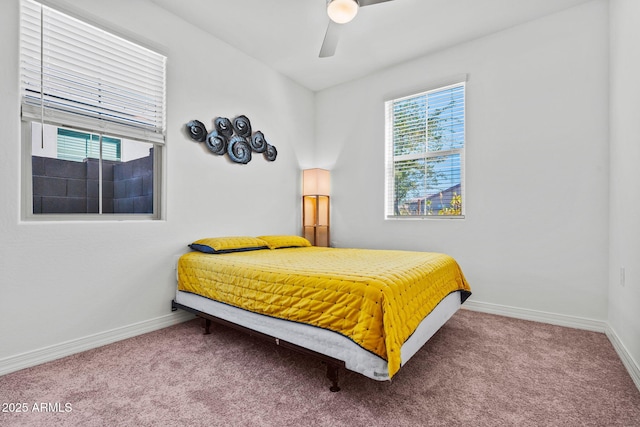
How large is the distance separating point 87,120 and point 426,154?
314cm

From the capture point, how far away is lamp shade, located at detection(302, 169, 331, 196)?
13.2 feet

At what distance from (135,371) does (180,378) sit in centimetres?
33

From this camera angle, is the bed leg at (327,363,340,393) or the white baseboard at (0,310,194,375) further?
the white baseboard at (0,310,194,375)

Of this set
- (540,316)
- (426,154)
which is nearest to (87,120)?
(426,154)

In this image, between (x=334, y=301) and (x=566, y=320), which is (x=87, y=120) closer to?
(x=334, y=301)

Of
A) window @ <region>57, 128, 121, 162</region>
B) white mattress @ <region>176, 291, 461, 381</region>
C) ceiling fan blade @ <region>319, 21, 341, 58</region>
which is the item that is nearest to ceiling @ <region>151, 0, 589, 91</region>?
ceiling fan blade @ <region>319, 21, 341, 58</region>

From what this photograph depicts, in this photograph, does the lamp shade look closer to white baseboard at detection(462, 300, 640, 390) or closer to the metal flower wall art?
the metal flower wall art

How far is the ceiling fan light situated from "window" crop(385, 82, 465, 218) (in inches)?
66.1

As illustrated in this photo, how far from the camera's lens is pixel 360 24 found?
9.31ft

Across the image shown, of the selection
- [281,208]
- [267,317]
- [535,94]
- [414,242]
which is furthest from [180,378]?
[535,94]

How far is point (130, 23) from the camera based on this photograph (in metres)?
2.46

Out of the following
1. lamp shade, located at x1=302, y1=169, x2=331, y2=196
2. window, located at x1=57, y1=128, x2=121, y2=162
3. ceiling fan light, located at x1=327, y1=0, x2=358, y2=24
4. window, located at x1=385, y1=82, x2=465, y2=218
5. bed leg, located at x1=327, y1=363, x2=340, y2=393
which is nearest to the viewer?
bed leg, located at x1=327, y1=363, x2=340, y2=393

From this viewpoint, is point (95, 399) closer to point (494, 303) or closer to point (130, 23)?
point (130, 23)

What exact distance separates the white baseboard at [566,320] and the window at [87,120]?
321cm
